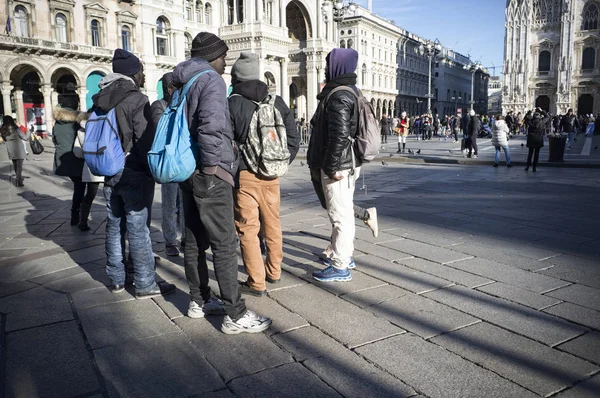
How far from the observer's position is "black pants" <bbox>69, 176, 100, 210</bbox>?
17.8ft

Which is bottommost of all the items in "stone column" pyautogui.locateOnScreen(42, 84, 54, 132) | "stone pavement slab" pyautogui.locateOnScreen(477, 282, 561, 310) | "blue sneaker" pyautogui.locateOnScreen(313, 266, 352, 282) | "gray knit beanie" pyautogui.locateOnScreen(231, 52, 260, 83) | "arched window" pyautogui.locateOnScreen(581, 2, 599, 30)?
"stone pavement slab" pyautogui.locateOnScreen(477, 282, 561, 310)

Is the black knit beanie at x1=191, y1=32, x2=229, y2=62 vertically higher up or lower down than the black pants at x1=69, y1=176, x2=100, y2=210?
higher up

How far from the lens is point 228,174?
2.71 meters

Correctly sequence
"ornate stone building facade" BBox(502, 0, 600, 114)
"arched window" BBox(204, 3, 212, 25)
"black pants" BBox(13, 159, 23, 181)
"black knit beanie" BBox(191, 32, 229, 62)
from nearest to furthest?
1. "black knit beanie" BBox(191, 32, 229, 62)
2. "black pants" BBox(13, 159, 23, 181)
3. "arched window" BBox(204, 3, 212, 25)
4. "ornate stone building facade" BBox(502, 0, 600, 114)

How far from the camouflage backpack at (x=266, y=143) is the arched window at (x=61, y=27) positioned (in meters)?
30.2

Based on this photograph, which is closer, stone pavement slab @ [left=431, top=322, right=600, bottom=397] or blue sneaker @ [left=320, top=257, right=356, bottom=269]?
stone pavement slab @ [left=431, top=322, right=600, bottom=397]

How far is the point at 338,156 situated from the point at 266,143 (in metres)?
0.55

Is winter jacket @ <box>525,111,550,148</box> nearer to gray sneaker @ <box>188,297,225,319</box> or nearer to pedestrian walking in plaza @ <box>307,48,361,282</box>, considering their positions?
pedestrian walking in plaza @ <box>307,48,361,282</box>

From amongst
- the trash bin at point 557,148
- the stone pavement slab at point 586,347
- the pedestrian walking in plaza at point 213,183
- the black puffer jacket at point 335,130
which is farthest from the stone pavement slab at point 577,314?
the trash bin at point 557,148

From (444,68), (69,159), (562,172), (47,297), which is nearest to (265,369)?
(47,297)

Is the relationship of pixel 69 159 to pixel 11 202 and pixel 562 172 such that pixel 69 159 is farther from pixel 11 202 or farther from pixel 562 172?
pixel 562 172

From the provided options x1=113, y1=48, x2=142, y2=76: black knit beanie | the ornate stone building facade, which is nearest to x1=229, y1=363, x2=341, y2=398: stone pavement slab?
x1=113, y1=48, x2=142, y2=76: black knit beanie

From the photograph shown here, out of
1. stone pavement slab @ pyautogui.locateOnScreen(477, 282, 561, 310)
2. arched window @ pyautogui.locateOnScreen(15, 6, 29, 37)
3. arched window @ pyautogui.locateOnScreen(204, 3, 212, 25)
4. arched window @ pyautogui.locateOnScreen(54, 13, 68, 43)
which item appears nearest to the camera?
stone pavement slab @ pyautogui.locateOnScreen(477, 282, 561, 310)

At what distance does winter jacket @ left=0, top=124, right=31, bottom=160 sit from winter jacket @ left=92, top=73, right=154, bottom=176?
7.31 metres
